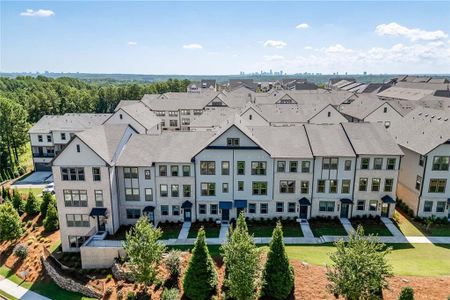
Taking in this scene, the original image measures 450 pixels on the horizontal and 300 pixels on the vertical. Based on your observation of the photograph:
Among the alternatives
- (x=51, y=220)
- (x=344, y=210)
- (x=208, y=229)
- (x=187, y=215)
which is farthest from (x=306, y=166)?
(x=51, y=220)

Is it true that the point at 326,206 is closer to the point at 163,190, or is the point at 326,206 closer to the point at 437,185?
the point at 437,185

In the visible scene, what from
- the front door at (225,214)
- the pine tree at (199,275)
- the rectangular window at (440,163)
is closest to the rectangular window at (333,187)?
the rectangular window at (440,163)

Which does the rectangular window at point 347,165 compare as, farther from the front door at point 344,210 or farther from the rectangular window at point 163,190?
the rectangular window at point 163,190

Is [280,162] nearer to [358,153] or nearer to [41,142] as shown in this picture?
[358,153]

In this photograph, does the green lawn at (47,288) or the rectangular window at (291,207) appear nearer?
the green lawn at (47,288)

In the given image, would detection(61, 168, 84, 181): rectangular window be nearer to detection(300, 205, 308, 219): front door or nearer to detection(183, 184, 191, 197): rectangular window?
detection(183, 184, 191, 197): rectangular window

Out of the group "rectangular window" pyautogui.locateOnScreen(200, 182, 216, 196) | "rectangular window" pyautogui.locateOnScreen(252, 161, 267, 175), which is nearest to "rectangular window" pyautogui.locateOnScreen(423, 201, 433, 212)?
"rectangular window" pyautogui.locateOnScreen(252, 161, 267, 175)
